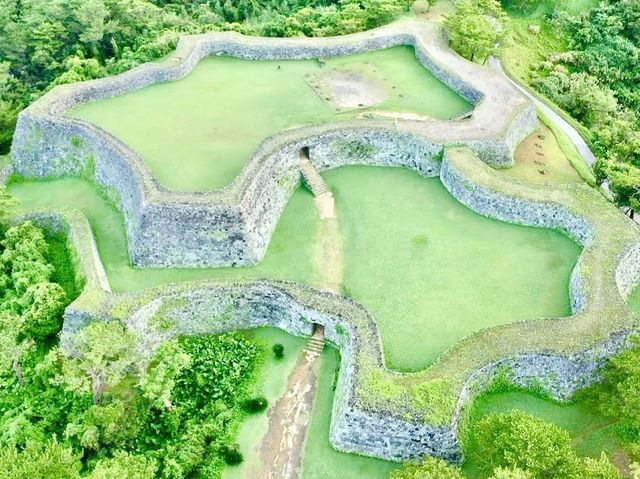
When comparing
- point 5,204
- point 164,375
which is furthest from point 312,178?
point 5,204

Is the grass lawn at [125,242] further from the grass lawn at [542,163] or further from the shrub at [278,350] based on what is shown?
the grass lawn at [542,163]

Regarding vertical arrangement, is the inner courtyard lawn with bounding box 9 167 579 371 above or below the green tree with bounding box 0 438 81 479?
above

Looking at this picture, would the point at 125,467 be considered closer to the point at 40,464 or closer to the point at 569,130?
the point at 40,464

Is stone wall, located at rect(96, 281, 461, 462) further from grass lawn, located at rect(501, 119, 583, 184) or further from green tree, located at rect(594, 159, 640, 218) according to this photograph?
green tree, located at rect(594, 159, 640, 218)

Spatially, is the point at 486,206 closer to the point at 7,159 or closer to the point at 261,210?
the point at 261,210

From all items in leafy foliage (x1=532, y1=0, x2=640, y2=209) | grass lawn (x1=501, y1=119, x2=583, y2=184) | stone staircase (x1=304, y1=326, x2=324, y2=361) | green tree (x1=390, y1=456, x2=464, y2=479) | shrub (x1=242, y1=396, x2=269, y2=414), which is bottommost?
shrub (x1=242, y1=396, x2=269, y2=414)

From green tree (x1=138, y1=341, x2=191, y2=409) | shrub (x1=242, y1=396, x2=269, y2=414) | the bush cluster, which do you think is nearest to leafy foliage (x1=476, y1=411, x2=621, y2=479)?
shrub (x1=242, y1=396, x2=269, y2=414)

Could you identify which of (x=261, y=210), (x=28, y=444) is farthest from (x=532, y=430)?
(x=28, y=444)
